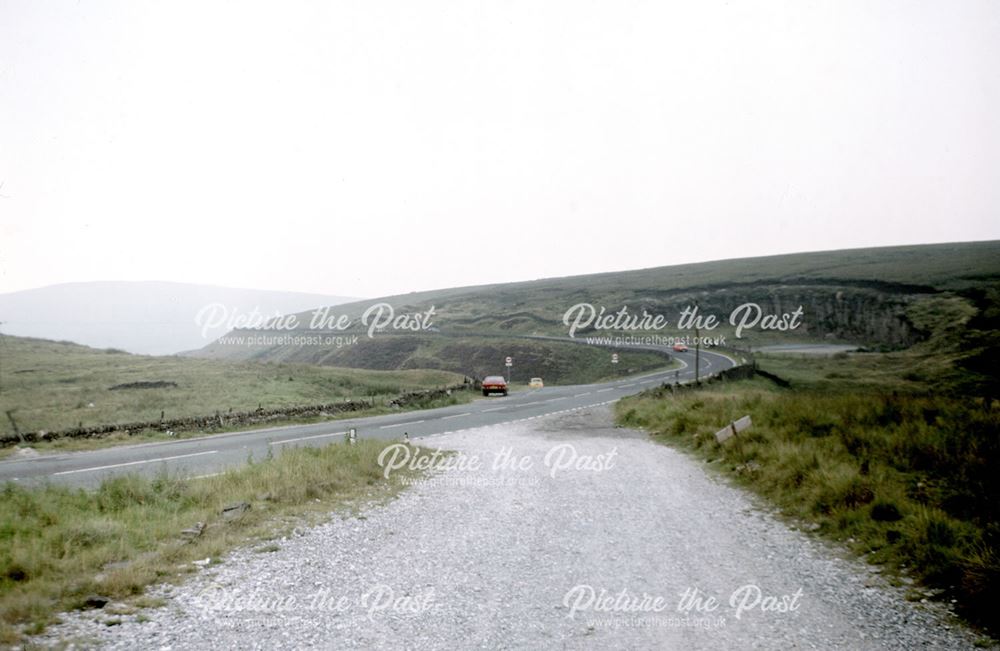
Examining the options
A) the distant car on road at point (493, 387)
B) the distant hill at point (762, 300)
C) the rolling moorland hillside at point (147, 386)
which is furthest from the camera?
the distant hill at point (762, 300)

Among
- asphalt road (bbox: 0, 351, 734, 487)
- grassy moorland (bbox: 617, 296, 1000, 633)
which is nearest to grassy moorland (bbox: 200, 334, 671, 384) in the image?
asphalt road (bbox: 0, 351, 734, 487)

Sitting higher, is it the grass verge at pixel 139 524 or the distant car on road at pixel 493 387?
the grass verge at pixel 139 524

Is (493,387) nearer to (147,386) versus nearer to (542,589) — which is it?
(147,386)

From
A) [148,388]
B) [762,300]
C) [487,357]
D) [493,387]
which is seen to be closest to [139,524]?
[148,388]

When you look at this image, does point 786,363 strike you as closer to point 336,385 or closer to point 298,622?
point 336,385

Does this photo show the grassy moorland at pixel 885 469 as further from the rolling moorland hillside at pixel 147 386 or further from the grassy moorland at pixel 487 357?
the grassy moorland at pixel 487 357

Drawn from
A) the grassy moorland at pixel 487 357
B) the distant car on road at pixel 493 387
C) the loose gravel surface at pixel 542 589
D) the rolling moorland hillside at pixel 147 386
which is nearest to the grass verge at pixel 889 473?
the loose gravel surface at pixel 542 589

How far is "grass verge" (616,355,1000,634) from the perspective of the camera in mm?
6281

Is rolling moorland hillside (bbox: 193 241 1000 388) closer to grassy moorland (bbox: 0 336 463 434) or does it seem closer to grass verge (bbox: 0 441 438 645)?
grassy moorland (bbox: 0 336 463 434)

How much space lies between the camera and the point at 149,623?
5.19 m

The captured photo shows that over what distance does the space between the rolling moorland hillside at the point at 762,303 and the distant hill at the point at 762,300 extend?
190 mm

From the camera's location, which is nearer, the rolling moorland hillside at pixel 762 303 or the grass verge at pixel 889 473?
the grass verge at pixel 889 473

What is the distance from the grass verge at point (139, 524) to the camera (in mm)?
5672

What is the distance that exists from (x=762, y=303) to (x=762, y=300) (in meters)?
0.96
